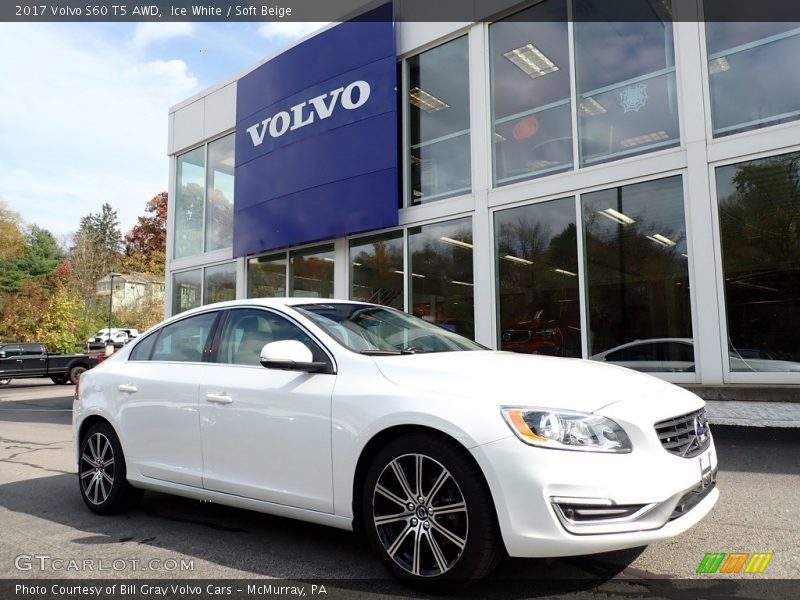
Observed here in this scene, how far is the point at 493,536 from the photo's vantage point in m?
2.73

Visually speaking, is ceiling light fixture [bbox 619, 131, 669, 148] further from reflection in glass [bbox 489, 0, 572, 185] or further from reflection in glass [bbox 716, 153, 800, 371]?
reflection in glass [bbox 716, 153, 800, 371]

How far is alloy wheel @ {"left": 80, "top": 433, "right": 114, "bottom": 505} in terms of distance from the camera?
15.0 feet

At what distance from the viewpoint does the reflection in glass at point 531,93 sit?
10.1 metres

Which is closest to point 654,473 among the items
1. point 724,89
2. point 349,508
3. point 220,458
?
point 349,508

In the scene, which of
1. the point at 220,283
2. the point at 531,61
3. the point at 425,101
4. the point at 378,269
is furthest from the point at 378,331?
the point at 220,283

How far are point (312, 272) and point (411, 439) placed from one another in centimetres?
1063

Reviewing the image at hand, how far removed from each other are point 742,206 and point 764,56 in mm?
2130

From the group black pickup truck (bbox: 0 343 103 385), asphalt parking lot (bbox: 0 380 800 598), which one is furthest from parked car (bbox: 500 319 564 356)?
black pickup truck (bbox: 0 343 103 385)

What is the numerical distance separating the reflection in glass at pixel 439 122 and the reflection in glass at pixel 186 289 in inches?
292

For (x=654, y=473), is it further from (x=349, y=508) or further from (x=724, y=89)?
(x=724, y=89)

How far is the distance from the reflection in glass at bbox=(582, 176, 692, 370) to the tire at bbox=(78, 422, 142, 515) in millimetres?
6819

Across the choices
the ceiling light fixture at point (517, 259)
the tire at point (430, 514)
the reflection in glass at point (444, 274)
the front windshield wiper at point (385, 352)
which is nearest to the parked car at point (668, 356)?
the ceiling light fixture at point (517, 259)

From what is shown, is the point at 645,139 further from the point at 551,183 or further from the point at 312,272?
the point at 312,272

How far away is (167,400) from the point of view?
13.8 feet
